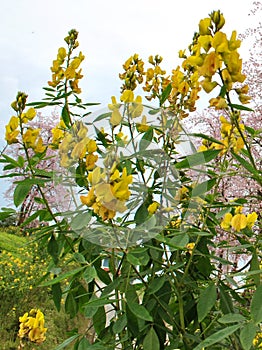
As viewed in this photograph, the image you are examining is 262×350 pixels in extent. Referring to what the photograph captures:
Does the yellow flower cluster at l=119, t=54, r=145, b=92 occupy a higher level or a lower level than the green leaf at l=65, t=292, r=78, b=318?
higher

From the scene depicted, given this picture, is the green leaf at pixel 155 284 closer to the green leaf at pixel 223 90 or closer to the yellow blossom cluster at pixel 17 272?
the green leaf at pixel 223 90

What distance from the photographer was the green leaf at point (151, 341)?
2.39 ft

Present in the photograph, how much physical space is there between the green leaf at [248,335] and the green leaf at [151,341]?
0.59 ft

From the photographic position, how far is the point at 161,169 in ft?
2.73

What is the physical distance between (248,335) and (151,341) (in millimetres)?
198

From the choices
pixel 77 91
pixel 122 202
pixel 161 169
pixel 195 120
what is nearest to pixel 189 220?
pixel 161 169

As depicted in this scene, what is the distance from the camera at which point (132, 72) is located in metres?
0.90

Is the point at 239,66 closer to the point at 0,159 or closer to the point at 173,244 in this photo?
the point at 173,244

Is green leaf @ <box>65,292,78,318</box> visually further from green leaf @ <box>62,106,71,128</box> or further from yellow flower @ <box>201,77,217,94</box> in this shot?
yellow flower @ <box>201,77,217,94</box>

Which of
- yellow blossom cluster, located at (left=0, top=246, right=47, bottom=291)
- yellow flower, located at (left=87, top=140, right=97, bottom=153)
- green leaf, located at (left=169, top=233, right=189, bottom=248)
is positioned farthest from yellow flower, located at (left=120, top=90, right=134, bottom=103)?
yellow blossom cluster, located at (left=0, top=246, right=47, bottom=291)

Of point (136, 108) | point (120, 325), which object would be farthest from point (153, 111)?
point (120, 325)

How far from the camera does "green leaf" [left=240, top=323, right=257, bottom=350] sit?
575 millimetres

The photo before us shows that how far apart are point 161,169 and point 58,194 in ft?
0.61

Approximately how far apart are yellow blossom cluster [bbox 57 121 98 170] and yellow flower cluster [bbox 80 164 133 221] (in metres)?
0.07
